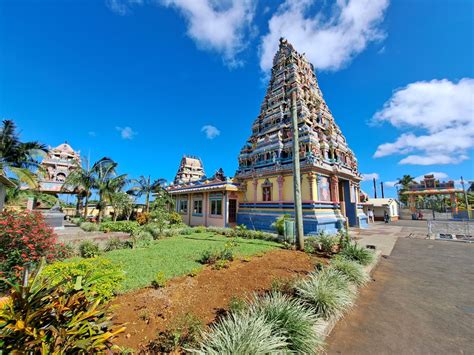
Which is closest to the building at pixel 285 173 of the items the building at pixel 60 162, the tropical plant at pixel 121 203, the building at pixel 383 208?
the tropical plant at pixel 121 203

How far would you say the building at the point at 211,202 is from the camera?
682 inches

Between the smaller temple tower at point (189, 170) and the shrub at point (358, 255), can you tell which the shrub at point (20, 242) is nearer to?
the shrub at point (358, 255)

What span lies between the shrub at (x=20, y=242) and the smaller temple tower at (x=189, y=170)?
25.6 metres

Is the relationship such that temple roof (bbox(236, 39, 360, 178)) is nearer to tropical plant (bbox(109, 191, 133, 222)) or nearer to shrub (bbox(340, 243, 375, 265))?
shrub (bbox(340, 243, 375, 265))

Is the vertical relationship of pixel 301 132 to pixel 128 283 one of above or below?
above

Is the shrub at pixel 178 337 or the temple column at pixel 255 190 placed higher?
the temple column at pixel 255 190

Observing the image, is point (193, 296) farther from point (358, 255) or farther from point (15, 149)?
point (15, 149)

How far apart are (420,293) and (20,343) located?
7.25m

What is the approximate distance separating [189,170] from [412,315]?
29.9 metres

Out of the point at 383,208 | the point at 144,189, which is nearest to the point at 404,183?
the point at 383,208

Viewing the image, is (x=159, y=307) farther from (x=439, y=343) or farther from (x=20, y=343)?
(x=439, y=343)

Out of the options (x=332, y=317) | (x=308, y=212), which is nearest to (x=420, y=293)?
(x=332, y=317)

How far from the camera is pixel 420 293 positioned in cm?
493

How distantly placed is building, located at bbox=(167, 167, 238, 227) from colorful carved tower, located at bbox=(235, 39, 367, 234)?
1.01m
